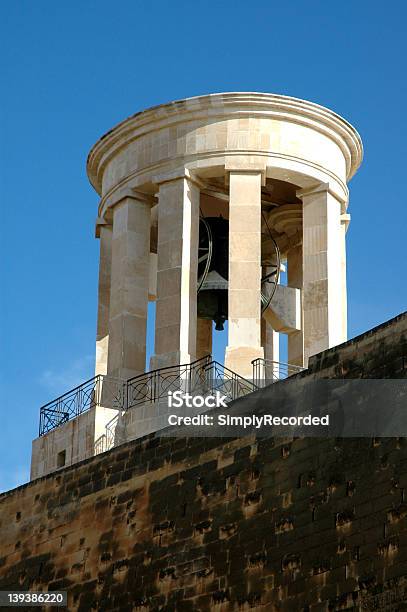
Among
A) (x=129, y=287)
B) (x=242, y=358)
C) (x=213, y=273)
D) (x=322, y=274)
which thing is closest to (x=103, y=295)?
(x=129, y=287)

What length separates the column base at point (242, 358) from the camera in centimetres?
2197

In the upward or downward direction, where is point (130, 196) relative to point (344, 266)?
upward

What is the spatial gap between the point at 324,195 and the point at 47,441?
5448 millimetres

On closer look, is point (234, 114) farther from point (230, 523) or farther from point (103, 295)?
point (230, 523)

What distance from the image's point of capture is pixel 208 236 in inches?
960

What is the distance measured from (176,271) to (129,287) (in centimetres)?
97

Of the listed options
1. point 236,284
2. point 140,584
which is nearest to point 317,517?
point 140,584

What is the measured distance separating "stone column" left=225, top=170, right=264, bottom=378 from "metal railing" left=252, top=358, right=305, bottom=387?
0.35 feet

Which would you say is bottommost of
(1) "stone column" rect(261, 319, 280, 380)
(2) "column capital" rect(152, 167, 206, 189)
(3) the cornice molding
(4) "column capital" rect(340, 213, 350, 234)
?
(1) "stone column" rect(261, 319, 280, 380)

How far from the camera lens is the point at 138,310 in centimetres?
2341

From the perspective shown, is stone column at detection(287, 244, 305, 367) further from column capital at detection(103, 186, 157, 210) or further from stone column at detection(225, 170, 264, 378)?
column capital at detection(103, 186, 157, 210)

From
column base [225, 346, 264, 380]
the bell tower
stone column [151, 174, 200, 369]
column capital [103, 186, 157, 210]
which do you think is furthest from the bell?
column base [225, 346, 264, 380]

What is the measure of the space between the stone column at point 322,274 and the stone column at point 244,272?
939 millimetres

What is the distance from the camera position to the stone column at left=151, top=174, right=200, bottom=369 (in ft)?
73.7
